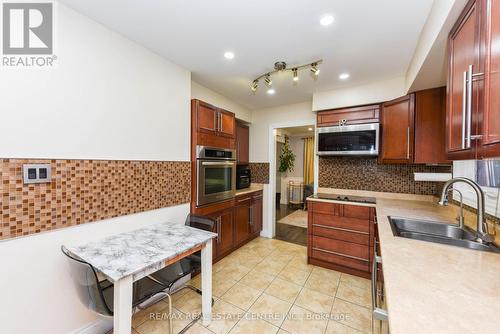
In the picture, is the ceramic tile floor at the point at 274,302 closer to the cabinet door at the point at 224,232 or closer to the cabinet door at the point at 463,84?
the cabinet door at the point at 224,232

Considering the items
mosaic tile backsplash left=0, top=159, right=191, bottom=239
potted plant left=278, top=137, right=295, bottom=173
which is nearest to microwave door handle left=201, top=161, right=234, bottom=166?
mosaic tile backsplash left=0, top=159, right=191, bottom=239

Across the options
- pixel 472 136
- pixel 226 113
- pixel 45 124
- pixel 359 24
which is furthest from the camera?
pixel 226 113

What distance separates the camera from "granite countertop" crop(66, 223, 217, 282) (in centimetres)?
119

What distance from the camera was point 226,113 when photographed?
2.84 m

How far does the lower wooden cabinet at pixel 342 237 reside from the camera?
239 centimetres

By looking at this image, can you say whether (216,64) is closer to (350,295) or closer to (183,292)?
(183,292)

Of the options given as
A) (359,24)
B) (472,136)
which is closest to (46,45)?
(359,24)

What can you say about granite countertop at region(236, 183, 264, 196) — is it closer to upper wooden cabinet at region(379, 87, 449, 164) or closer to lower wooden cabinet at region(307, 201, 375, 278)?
lower wooden cabinet at region(307, 201, 375, 278)

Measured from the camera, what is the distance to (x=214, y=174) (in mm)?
2641

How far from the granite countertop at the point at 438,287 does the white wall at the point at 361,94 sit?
2.00 metres

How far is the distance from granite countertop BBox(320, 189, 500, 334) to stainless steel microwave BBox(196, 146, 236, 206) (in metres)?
1.86

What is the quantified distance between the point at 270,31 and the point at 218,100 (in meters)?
1.64

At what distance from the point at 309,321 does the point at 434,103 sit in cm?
253

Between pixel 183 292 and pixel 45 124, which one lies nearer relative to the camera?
pixel 45 124
